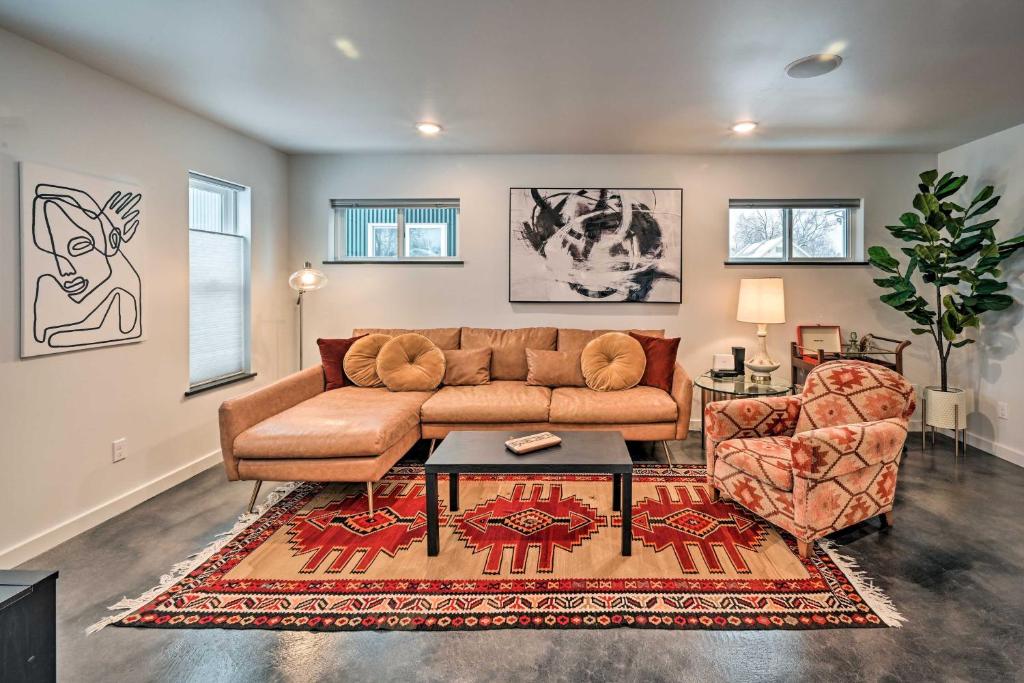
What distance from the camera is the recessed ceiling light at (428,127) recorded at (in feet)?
11.9

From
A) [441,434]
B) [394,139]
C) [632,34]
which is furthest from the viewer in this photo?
[394,139]

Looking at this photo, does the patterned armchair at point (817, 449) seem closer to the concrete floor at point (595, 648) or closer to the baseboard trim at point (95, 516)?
the concrete floor at point (595, 648)

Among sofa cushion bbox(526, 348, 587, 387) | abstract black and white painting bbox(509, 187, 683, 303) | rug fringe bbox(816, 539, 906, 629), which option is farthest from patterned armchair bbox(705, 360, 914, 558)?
abstract black and white painting bbox(509, 187, 683, 303)

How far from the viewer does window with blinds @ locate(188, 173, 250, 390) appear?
3584 millimetres

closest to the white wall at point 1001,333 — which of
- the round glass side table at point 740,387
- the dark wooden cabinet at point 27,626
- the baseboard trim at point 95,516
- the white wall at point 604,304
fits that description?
the white wall at point 604,304

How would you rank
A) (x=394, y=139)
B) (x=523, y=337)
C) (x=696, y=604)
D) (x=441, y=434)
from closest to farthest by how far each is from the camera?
(x=696, y=604), (x=441, y=434), (x=394, y=139), (x=523, y=337)

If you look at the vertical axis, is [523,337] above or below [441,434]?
above

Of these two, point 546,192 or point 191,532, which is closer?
point 191,532

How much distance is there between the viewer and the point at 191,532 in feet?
8.74

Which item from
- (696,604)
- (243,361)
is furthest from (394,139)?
(696,604)

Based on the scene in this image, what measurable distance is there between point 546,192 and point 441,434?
2.22 m

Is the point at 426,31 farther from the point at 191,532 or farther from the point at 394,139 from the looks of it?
the point at 191,532

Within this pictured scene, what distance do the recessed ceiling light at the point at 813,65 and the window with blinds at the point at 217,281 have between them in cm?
361

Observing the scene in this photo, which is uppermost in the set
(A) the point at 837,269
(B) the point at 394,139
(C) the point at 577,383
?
(B) the point at 394,139
